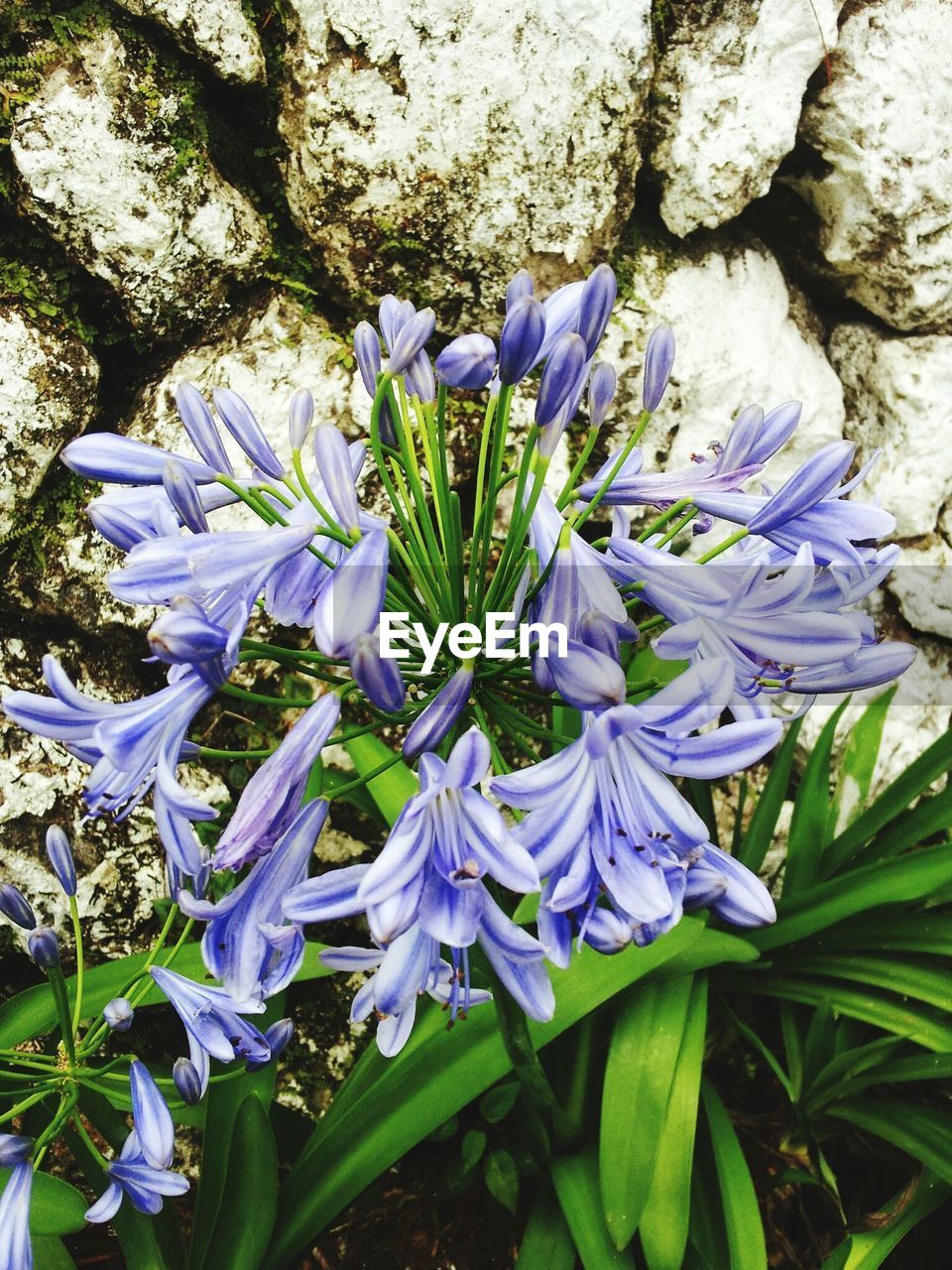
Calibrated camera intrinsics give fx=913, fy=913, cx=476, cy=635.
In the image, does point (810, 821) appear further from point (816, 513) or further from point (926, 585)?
point (816, 513)

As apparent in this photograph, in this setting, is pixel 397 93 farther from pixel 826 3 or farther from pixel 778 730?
pixel 778 730

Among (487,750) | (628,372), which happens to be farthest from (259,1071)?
(628,372)

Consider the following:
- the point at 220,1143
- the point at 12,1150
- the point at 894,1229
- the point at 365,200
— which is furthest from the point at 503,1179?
the point at 365,200

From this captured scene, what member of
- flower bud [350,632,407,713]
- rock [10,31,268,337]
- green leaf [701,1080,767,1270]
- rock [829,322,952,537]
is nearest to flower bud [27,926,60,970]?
flower bud [350,632,407,713]

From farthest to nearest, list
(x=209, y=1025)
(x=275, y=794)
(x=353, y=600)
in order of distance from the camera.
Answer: (x=209, y=1025), (x=275, y=794), (x=353, y=600)

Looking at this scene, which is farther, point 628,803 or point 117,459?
point 117,459

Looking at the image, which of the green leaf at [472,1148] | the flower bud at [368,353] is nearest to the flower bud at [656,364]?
the flower bud at [368,353]

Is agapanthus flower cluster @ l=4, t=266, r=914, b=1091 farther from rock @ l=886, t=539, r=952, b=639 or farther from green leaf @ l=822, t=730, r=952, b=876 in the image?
rock @ l=886, t=539, r=952, b=639
